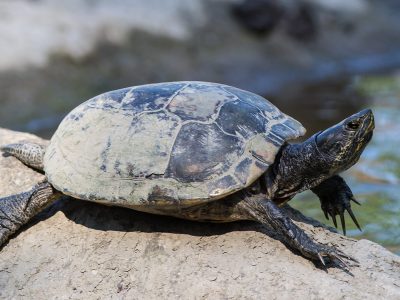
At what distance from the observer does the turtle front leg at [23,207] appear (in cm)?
458

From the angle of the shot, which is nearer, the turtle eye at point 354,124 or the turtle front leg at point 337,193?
the turtle eye at point 354,124

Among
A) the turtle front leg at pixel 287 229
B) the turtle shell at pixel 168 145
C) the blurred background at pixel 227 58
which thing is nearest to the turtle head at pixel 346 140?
the turtle shell at pixel 168 145

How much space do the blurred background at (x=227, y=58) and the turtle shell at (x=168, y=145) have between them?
256cm

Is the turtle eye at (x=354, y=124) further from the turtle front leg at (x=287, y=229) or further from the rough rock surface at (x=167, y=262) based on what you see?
the rough rock surface at (x=167, y=262)

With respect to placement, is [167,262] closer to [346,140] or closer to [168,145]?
[168,145]

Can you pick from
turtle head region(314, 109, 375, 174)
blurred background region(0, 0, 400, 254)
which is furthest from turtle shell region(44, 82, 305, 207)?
blurred background region(0, 0, 400, 254)

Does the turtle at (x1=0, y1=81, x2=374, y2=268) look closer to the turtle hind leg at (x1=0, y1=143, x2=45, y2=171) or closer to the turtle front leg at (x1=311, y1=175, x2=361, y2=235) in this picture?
the turtle front leg at (x1=311, y1=175, x2=361, y2=235)

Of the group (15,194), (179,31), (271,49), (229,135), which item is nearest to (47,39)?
(179,31)

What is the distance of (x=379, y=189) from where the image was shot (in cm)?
777

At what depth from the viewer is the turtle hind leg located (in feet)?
16.7

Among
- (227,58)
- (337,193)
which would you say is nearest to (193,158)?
(337,193)

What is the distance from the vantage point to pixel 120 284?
4051 millimetres

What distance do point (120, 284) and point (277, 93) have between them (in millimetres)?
11253

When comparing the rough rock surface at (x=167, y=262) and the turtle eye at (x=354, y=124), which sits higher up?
the turtle eye at (x=354, y=124)
